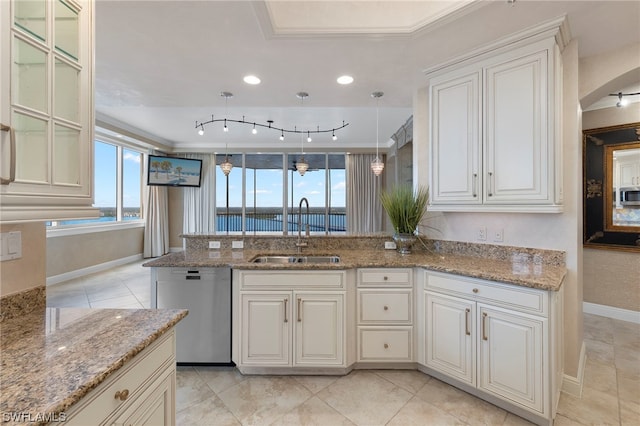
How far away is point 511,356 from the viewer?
182cm

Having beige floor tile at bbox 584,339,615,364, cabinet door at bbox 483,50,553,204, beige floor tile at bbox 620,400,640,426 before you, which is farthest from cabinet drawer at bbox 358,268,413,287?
beige floor tile at bbox 584,339,615,364

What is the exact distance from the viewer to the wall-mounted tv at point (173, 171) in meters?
6.25

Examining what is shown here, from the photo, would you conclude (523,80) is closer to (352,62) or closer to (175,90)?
(352,62)

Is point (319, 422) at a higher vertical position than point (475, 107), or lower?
lower

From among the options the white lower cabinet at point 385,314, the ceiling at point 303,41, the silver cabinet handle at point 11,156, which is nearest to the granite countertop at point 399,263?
the white lower cabinet at point 385,314

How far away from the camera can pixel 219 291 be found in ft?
7.74

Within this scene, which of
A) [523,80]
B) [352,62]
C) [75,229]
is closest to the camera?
[523,80]

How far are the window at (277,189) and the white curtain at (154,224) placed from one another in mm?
1317

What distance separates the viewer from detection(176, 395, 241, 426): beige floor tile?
1.83 m

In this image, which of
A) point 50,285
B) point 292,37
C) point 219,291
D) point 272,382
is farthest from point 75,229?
point 292,37

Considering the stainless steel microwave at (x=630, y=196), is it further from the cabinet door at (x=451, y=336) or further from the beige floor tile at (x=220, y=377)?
the beige floor tile at (x=220, y=377)

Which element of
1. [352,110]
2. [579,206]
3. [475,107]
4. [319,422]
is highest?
[352,110]

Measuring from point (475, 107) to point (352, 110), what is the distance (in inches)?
101

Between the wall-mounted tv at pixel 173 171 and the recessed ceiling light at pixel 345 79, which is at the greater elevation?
the recessed ceiling light at pixel 345 79
